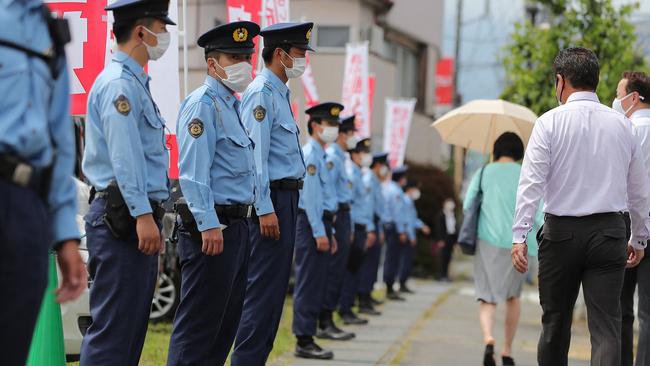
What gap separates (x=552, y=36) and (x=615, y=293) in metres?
9.08

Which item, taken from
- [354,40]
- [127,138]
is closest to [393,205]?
[354,40]

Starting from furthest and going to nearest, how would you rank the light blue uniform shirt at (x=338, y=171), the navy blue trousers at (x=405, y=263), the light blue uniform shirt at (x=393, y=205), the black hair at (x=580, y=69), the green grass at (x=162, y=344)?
the navy blue trousers at (x=405, y=263) < the light blue uniform shirt at (x=393, y=205) < the light blue uniform shirt at (x=338, y=171) < the green grass at (x=162, y=344) < the black hair at (x=580, y=69)

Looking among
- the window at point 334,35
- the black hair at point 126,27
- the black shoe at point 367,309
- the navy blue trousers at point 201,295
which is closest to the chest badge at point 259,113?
the navy blue trousers at point 201,295

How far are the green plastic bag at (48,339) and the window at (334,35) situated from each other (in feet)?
77.1

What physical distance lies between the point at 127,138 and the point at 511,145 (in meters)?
5.59

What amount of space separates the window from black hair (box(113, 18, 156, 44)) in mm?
24294

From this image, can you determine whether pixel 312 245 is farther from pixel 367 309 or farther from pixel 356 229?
pixel 367 309

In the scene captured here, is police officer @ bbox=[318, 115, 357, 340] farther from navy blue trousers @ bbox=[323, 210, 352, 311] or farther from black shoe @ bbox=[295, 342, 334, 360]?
black shoe @ bbox=[295, 342, 334, 360]

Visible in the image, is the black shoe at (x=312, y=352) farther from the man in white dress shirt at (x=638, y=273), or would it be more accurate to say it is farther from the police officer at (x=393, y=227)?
the police officer at (x=393, y=227)

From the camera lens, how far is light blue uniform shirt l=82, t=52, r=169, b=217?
16.0ft

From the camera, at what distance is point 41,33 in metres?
3.63

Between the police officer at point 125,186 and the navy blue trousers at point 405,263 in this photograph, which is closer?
the police officer at point 125,186

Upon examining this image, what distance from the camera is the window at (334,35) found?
29.3m

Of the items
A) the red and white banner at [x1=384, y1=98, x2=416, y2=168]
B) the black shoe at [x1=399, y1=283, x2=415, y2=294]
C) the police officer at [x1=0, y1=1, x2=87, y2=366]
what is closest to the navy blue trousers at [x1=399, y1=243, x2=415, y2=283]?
the black shoe at [x1=399, y1=283, x2=415, y2=294]
